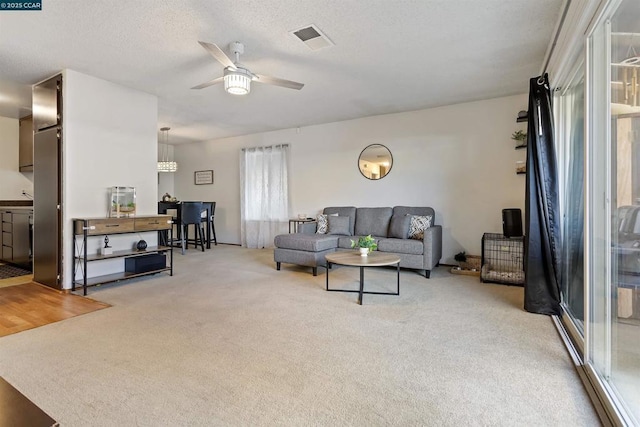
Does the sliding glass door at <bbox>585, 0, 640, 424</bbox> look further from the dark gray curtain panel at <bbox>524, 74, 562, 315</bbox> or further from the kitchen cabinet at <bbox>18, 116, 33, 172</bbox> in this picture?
the kitchen cabinet at <bbox>18, 116, 33, 172</bbox>

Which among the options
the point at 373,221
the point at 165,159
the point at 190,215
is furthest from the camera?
the point at 165,159

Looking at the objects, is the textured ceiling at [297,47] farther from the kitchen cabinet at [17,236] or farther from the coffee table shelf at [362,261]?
the coffee table shelf at [362,261]

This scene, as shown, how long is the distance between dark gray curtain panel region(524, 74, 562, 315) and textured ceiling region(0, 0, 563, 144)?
80cm

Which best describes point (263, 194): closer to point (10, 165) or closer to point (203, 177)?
point (203, 177)

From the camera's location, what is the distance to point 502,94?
14.8ft

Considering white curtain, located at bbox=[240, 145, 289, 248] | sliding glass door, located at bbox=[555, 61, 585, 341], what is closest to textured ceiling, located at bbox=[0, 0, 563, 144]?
sliding glass door, located at bbox=[555, 61, 585, 341]

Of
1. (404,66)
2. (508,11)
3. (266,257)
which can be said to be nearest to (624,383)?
(508,11)

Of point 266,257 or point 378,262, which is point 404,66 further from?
point 266,257

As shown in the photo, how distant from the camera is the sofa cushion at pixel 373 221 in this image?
16.8ft

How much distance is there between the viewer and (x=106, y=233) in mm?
3662

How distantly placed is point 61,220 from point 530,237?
496cm

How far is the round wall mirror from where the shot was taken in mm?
5523

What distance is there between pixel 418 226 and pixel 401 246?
1.63ft

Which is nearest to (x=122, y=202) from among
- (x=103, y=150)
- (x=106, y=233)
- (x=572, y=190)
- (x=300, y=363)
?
(x=106, y=233)
